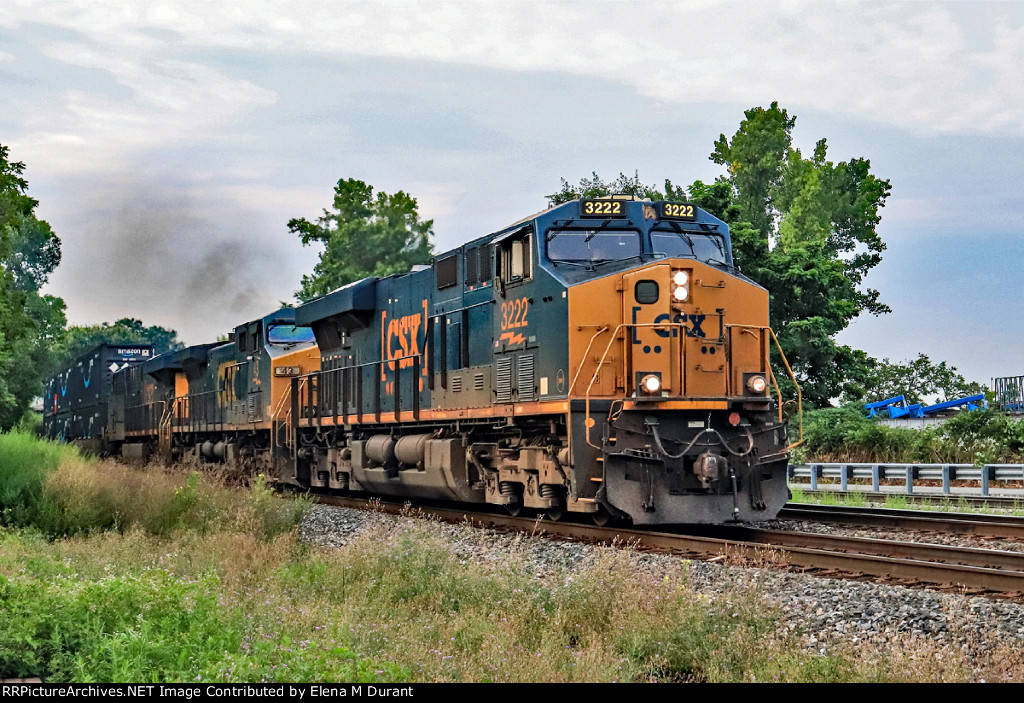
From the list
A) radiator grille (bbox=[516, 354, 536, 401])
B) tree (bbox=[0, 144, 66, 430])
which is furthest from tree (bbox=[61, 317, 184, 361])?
radiator grille (bbox=[516, 354, 536, 401])

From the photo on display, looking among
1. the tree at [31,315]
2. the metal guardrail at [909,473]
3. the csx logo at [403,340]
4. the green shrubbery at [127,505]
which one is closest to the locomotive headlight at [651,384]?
the green shrubbery at [127,505]

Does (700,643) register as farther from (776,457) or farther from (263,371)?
(263,371)

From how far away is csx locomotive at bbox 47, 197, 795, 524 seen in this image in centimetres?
1195

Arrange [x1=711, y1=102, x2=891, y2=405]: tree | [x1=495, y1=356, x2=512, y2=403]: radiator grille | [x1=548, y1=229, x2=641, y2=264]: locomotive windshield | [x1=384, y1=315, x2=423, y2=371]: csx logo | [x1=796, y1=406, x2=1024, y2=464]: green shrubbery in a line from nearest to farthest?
[x1=548, y1=229, x2=641, y2=264]: locomotive windshield
[x1=495, y1=356, x2=512, y2=403]: radiator grille
[x1=384, y1=315, x2=423, y2=371]: csx logo
[x1=796, y1=406, x2=1024, y2=464]: green shrubbery
[x1=711, y1=102, x2=891, y2=405]: tree

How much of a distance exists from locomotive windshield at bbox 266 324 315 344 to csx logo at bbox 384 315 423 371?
239 inches

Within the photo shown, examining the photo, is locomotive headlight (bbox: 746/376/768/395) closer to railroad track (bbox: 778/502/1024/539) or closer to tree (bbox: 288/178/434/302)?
railroad track (bbox: 778/502/1024/539)

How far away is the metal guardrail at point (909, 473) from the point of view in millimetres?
18891

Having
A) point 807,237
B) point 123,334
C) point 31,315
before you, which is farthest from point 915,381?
point 123,334

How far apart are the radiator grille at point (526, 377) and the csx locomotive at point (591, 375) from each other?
2 cm

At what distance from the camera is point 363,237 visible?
53.2 metres

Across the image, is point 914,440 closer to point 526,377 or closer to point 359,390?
point 359,390

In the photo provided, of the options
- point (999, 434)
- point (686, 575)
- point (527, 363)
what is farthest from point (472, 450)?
point (999, 434)

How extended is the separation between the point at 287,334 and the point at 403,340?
7086mm

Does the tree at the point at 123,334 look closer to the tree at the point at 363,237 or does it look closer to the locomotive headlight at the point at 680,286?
the tree at the point at 363,237
